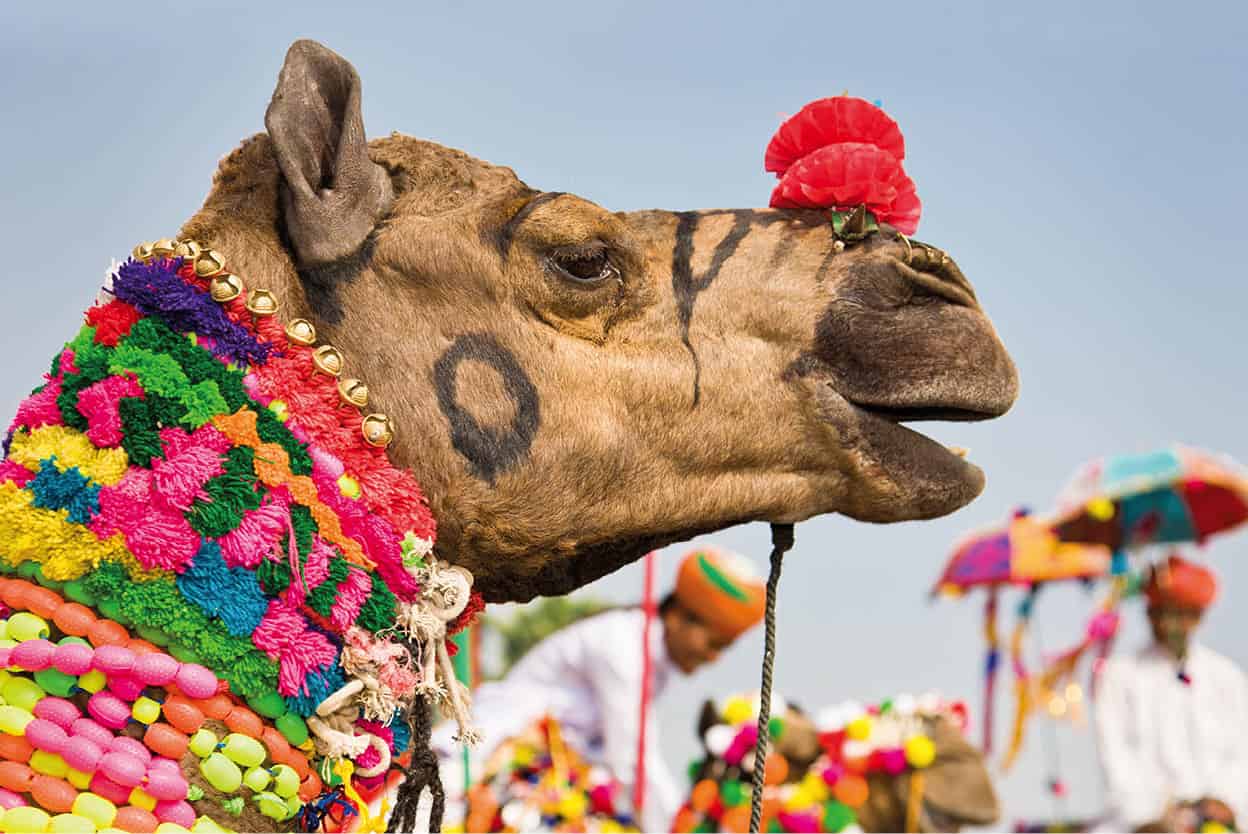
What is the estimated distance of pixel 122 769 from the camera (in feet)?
8.82

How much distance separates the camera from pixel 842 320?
3346mm

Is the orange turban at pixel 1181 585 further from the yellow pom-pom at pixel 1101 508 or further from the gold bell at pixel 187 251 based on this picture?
the gold bell at pixel 187 251

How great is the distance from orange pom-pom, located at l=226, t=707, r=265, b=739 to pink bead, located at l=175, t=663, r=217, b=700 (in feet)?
0.19

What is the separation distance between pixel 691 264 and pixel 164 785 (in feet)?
5.22

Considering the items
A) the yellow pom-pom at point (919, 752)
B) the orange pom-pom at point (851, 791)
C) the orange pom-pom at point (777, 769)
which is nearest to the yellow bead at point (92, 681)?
the orange pom-pom at point (777, 769)

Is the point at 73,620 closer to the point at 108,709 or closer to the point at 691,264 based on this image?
the point at 108,709

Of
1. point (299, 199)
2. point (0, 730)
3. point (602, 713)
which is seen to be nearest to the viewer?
point (0, 730)

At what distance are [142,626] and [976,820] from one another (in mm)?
6669

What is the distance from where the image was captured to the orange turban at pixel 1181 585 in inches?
452

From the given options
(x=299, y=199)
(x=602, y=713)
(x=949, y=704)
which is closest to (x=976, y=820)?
(x=949, y=704)

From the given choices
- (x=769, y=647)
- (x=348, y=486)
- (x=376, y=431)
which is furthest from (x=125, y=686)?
(x=769, y=647)

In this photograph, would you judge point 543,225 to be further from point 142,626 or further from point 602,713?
point 602,713

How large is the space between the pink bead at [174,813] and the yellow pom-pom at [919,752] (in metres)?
6.25

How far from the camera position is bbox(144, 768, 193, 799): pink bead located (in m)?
2.71
